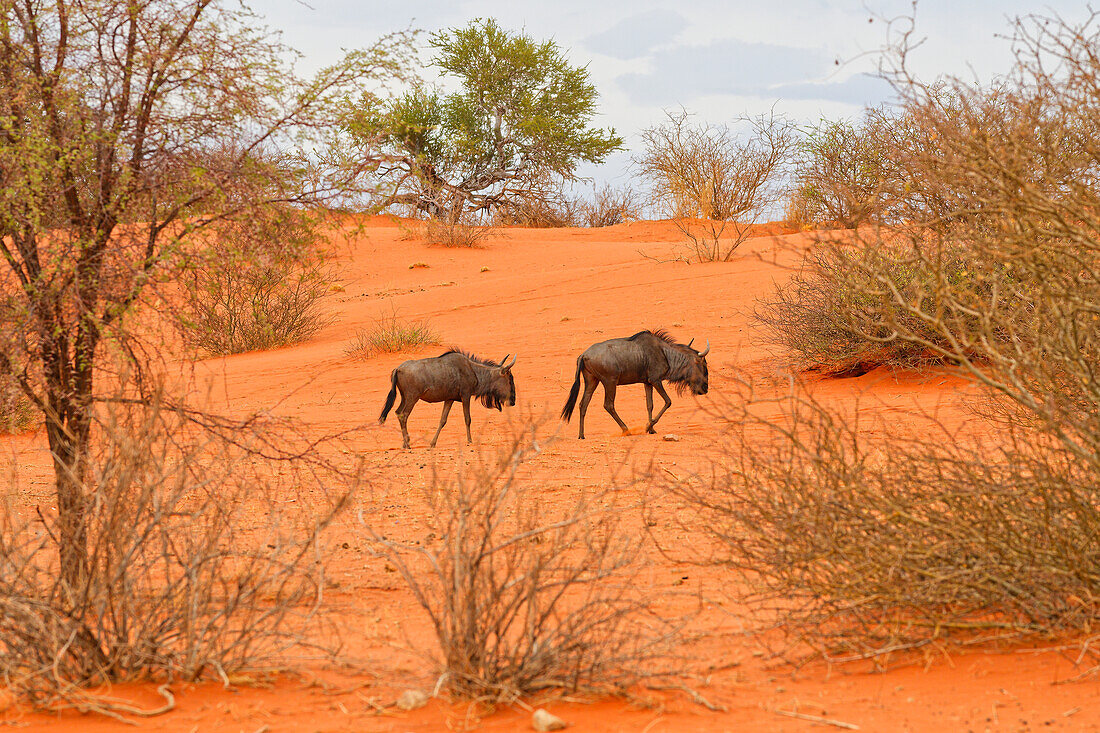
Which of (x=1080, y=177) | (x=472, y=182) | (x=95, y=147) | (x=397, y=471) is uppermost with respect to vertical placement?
(x=472, y=182)

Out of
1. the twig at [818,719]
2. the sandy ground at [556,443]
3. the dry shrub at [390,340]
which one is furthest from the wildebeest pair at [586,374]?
the twig at [818,719]

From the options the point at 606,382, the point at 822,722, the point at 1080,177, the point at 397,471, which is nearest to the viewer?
the point at 822,722

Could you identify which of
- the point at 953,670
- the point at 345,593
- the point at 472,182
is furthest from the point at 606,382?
the point at 472,182

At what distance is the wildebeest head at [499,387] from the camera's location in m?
12.6

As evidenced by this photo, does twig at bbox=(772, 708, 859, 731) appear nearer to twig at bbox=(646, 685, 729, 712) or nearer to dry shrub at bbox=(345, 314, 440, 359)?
twig at bbox=(646, 685, 729, 712)

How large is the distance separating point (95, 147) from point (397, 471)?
201 inches

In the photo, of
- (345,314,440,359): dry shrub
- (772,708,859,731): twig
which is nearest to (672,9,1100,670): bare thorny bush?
(772,708,859,731): twig

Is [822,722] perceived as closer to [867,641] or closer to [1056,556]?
[867,641]

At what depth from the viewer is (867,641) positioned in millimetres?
4156

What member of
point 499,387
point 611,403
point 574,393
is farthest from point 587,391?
point 499,387

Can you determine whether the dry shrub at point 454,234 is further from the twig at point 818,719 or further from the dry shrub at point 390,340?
the twig at point 818,719

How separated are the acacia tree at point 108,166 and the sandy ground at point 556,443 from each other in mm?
729

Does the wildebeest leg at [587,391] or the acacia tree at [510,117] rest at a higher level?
the acacia tree at [510,117]

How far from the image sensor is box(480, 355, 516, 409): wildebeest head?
12602mm
